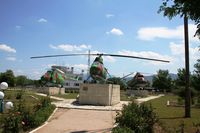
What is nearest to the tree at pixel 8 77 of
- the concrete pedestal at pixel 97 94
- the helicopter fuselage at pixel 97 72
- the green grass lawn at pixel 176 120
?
the helicopter fuselage at pixel 97 72

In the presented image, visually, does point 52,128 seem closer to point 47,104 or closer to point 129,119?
point 129,119

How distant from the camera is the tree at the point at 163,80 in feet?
309

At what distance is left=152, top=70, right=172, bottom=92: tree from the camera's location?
94250 millimetres

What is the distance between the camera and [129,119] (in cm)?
1092

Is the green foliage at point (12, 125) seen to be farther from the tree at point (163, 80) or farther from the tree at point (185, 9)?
the tree at point (163, 80)

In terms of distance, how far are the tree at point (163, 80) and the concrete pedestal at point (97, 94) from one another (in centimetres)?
7044

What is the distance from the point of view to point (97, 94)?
25578 mm

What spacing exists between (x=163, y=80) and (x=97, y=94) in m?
72.6

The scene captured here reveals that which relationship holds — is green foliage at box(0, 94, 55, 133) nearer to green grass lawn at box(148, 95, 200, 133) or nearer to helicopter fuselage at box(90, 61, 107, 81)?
green grass lawn at box(148, 95, 200, 133)

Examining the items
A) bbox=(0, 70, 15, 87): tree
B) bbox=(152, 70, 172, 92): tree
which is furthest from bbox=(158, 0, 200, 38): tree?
bbox=(152, 70, 172, 92): tree

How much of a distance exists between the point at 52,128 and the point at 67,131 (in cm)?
91

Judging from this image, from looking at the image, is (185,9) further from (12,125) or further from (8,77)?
(8,77)

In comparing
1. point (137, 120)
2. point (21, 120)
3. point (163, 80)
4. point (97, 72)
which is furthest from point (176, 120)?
point (163, 80)

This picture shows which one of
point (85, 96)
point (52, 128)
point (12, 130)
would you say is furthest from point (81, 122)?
point (85, 96)
